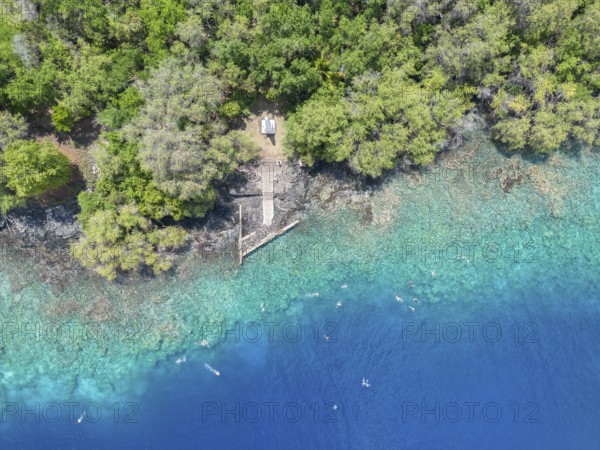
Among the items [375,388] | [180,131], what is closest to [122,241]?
[180,131]

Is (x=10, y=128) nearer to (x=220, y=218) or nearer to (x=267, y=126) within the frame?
(x=220, y=218)

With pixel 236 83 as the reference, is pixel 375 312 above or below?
below

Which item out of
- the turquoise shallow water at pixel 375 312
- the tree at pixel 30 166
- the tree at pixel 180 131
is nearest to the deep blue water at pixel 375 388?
the turquoise shallow water at pixel 375 312

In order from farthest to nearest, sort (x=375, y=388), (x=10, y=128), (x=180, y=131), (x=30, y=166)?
(x=375, y=388) < (x=10, y=128) < (x=180, y=131) < (x=30, y=166)

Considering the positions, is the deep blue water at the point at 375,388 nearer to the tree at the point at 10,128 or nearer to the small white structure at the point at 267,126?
the small white structure at the point at 267,126

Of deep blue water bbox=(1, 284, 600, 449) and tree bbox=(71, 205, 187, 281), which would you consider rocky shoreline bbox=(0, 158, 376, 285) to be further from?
deep blue water bbox=(1, 284, 600, 449)

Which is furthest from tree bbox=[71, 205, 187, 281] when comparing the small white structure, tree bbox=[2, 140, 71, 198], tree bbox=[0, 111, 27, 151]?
the small white structure
